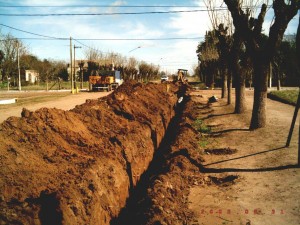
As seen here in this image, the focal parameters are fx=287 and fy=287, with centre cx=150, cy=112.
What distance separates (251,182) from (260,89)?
4710 millimetres

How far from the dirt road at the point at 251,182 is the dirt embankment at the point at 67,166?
170cm

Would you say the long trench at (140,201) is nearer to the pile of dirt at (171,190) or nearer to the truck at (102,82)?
the pile of dirt at (171,190)

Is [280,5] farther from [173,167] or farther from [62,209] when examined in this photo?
[62,209]

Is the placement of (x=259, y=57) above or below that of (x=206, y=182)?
above

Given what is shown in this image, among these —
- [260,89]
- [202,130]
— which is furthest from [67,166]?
[260,89]

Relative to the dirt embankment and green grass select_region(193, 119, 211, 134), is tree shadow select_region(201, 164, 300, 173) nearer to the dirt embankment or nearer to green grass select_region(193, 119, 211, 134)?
the dirt embankment

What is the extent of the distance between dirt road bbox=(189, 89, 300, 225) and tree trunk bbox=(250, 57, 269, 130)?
1.51ft

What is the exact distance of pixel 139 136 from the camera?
8.43m

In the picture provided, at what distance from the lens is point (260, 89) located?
979 centimetres

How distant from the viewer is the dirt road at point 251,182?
4.71 m

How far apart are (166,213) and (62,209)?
1551 millimetres

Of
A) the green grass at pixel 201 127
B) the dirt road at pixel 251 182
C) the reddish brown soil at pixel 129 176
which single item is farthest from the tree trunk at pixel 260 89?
the green grass at pixel 201 127

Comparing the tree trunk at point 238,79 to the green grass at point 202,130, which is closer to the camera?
the green grass at point 202,130

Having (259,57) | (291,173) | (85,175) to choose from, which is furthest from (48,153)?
(259,57)
